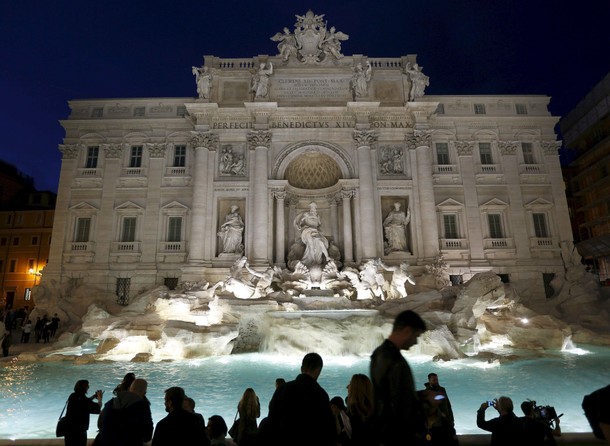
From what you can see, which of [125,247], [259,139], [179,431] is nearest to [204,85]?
[259,139]

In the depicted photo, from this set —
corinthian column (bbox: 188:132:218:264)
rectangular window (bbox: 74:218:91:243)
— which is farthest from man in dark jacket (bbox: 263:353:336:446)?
rectangular window (bbox: 74:218:91:243)

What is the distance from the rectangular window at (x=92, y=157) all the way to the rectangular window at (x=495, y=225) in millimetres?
24849

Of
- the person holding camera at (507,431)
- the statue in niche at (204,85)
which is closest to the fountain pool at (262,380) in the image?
the person holding camera at (507,431)

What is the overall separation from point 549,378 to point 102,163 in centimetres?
2522

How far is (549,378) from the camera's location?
9.50m

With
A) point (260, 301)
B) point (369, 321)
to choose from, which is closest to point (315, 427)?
point (369, 321)

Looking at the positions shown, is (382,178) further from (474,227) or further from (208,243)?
(208,243)

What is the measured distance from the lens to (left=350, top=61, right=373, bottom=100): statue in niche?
23.9 m

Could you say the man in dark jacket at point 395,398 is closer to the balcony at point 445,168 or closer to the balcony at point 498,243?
the balcony at point 498,243

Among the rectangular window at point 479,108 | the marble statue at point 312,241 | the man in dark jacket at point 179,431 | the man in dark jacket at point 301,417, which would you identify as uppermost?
the rectangular window at point 479,108

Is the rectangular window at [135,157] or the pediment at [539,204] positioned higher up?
the rectangular window at [135,157]

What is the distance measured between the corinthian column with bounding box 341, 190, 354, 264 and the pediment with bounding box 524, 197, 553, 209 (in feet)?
35.9

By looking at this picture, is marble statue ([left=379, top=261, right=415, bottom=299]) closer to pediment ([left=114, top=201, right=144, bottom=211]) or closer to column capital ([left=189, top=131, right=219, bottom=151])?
column capital ([left=189, top=131, right=219, bottom=151])

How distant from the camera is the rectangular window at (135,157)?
81.6ft
